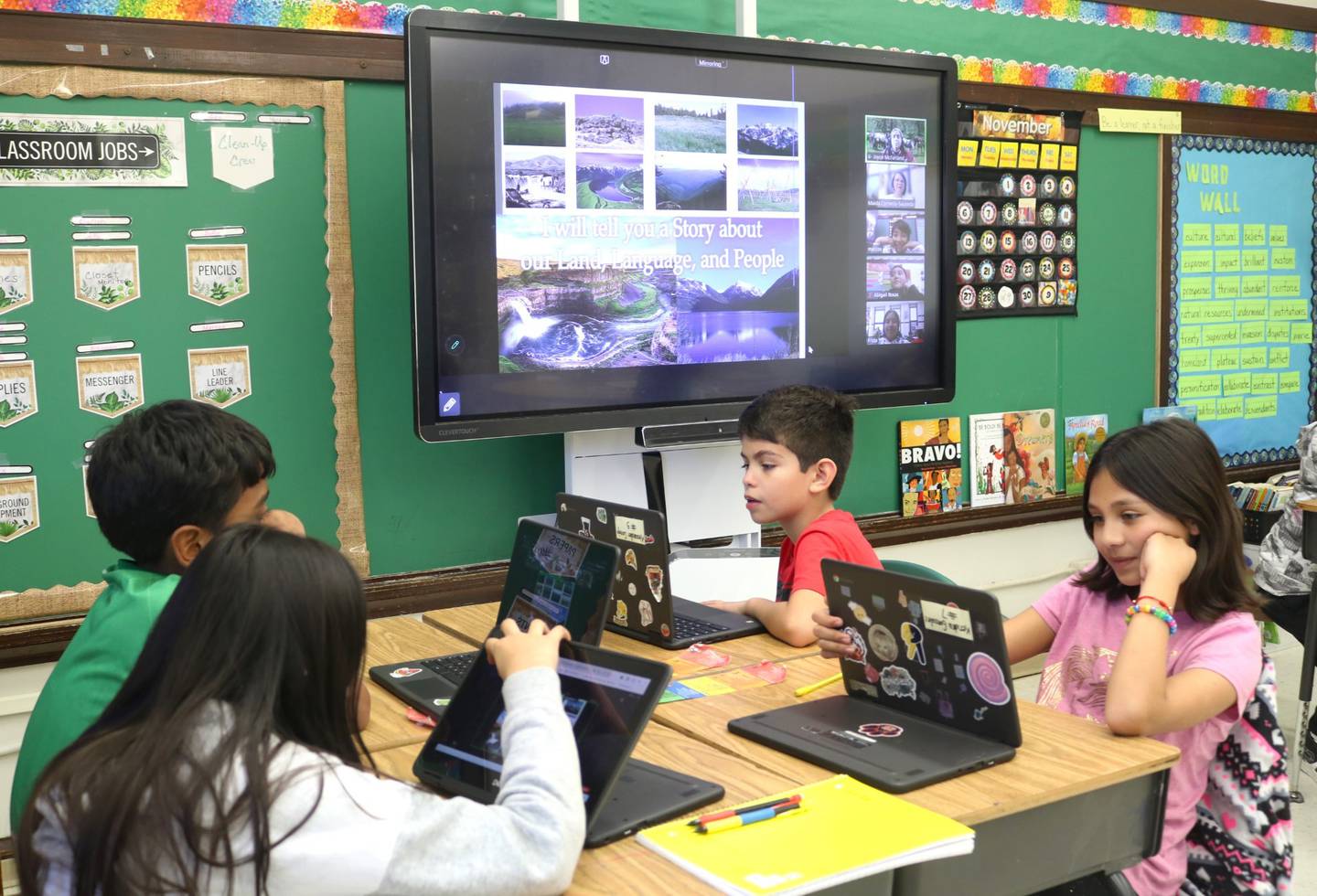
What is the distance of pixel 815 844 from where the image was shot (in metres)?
1.40

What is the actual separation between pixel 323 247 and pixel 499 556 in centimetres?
98

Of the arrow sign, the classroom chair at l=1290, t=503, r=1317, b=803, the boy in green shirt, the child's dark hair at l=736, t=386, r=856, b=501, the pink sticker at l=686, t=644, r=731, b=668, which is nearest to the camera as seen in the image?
the boy in green shirt

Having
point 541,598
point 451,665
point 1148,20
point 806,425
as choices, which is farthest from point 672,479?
point 1148,20

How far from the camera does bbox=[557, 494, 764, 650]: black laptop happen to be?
2.26 metres

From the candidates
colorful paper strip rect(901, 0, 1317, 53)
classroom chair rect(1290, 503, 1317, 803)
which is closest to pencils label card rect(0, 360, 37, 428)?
colorful paper strip rect(901, 0, 1317, 53)

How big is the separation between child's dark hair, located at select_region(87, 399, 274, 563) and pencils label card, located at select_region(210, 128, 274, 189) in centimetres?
138

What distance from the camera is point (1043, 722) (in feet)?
6.08

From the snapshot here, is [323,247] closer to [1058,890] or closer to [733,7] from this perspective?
[733,7]

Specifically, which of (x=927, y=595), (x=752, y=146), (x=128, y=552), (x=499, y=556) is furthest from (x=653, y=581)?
(x=752, y=146)

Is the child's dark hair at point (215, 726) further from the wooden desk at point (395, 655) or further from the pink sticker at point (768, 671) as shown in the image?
the pink sticker at point (768, 671)

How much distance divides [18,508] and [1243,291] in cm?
442

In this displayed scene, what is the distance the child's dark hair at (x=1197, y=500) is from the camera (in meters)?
1.89

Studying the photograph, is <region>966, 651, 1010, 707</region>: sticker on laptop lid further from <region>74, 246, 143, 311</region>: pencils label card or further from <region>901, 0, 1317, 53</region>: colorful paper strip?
<region>901, 0, 1317, 53</region>: colorful paper strip

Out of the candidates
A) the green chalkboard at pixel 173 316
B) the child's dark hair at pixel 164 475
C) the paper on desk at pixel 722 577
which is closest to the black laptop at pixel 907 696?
the child's dark hair at pixel 164 475
